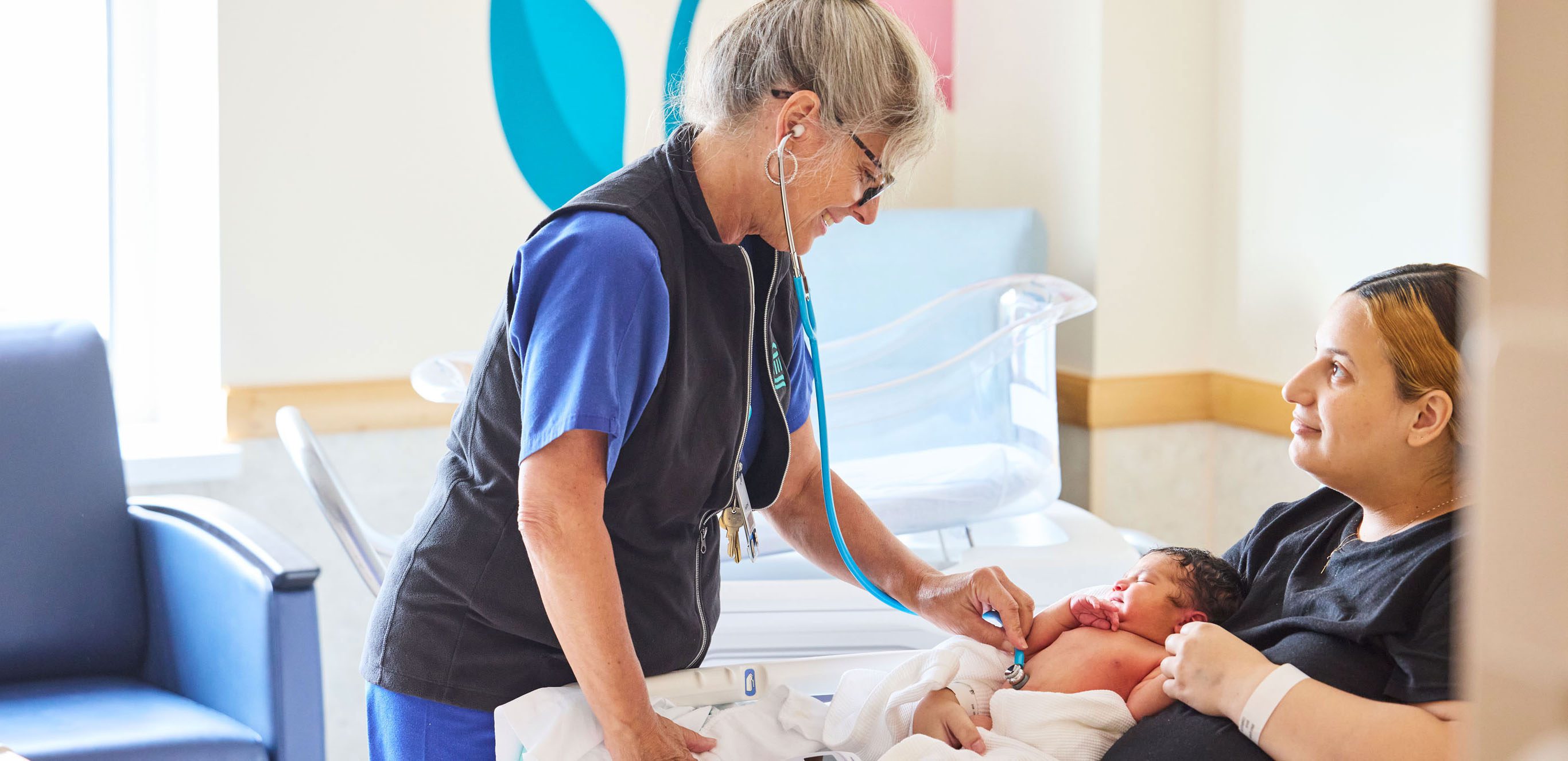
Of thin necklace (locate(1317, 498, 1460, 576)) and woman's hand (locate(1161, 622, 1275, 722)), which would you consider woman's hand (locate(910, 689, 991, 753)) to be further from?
thin necklace (locate(1317, 498, 1460, 576))

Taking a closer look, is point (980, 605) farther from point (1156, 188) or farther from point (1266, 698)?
point (1156, 188)

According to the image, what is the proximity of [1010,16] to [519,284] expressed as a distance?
2.08 metres

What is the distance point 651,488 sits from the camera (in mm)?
1211

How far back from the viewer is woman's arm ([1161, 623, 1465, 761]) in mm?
1030

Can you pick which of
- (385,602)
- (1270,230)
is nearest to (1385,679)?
(385,602)

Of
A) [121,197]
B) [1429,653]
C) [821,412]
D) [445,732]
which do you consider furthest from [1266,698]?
[121,197]

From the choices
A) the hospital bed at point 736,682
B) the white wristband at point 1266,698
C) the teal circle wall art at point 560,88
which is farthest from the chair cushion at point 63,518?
the white wristband at point 1266,698

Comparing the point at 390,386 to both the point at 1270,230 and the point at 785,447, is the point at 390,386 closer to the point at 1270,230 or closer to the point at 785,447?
the point at 785,447

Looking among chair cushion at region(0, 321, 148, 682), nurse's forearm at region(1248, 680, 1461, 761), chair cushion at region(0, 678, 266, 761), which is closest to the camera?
nurse's forearm at region(1248, 680, 1461, 761)

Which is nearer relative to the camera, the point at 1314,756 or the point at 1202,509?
the point at 1314,756

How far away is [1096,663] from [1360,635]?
1.00ft

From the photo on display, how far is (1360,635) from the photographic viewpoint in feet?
3.69

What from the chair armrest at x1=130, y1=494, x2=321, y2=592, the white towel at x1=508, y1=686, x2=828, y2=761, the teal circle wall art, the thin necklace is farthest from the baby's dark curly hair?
the teal circle wall art

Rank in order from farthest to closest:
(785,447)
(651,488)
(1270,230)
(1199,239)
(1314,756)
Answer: (1199,239) → (1270,230) → (785,447) → (651,488) → (1314,756)
